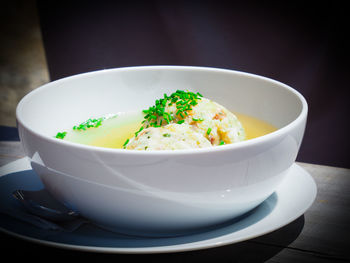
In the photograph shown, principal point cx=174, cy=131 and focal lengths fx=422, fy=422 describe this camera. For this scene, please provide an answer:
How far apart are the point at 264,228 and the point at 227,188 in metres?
0.10

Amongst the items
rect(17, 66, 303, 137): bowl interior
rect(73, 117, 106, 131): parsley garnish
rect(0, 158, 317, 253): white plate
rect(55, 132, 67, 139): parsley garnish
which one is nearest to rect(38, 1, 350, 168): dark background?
rect(17, 66, 303, 137): bowl interior

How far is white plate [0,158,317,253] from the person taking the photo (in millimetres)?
603

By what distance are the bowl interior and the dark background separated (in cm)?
87

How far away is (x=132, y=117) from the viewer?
1.16 m

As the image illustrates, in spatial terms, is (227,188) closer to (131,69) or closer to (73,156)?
(73,156)

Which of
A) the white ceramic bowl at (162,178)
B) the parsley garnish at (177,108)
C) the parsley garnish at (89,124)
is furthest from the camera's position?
the parsley garnish at (89,124)

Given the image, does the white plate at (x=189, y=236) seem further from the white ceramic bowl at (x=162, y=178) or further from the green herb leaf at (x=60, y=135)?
the green herb leaf at (x=60, y=135)

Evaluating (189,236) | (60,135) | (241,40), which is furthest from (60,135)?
(241,40)

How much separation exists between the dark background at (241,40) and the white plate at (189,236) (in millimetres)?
1204

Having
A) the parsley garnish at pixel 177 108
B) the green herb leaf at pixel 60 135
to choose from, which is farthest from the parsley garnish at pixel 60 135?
the parsley garnish at pixel 177 108

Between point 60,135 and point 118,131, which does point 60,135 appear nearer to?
point 60,135

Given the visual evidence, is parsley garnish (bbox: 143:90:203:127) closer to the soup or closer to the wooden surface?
the soup

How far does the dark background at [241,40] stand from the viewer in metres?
1.83

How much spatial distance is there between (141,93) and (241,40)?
3.05 ft
